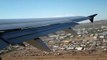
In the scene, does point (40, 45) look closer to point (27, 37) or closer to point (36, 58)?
point (27, 37)

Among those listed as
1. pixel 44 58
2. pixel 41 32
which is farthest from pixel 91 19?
pixel 44 58

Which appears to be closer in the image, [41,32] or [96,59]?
[41,32]

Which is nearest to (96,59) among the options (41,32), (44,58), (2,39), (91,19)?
(44,58)

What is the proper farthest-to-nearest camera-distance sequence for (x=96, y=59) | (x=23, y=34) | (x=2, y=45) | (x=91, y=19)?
(x=96, y=59), (x=91, y=19), (x=23, y=34), (x=2, y=45)

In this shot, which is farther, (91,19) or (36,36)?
(91,19)

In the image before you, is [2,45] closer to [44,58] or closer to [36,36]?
[36,36]

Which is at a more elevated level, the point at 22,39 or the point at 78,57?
the point at 22,39

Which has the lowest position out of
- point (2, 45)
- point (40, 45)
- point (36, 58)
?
point (36, 58)

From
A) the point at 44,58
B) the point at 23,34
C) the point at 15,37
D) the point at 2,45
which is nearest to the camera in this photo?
the point at 2,45

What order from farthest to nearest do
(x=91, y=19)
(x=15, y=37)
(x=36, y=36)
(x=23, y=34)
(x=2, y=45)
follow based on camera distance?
1. (x=91, y=19)
2. (x=36, y=36)
3. (x=23, y=34)
4. (x=15, y=37)
5. (x=2, y=45)
